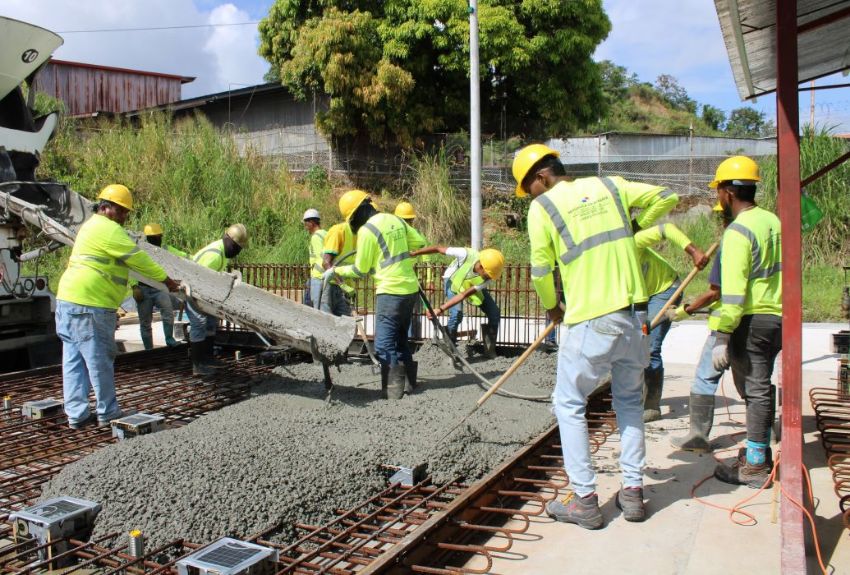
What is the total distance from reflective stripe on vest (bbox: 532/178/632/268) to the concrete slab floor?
1.42 metres

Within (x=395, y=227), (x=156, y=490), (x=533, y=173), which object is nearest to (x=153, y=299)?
(x=395, y=227)

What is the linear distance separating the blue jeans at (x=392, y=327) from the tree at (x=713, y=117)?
42.2 metres

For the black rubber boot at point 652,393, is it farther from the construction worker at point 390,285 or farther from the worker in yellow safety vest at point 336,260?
the worker in yellow safety vest at point 336,260

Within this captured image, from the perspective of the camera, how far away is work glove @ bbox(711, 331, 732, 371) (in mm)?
4480

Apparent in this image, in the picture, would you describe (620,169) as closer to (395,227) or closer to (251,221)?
(251,221)

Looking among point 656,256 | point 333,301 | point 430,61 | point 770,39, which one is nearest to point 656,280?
point 656,256

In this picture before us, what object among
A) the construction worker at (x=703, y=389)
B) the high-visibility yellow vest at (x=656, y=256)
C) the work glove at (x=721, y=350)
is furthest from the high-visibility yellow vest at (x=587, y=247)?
the high-visibility yellow vest at (x=656, y=256)

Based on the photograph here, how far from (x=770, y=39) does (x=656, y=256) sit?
1702 millimetres

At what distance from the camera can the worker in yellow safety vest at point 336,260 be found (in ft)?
26.4

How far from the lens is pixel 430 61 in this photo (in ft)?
62.2

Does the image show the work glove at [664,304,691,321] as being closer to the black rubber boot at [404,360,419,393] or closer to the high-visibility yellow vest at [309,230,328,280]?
the black rubber boot at [404,360,419,393]

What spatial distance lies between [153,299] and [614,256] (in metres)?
6.83

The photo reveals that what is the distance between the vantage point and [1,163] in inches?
293

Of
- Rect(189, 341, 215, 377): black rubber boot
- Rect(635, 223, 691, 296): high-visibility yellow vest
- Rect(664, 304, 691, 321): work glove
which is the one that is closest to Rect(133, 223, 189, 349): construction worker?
Rect(189, 341, 215, 377): black rubber boot
